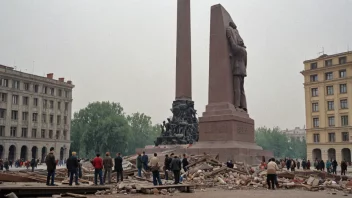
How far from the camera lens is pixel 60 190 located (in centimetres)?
1282

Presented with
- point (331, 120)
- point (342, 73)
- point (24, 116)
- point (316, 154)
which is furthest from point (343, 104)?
point (24, 116)

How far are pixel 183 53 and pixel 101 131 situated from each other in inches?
1912

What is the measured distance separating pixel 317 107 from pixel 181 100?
41.0 metres

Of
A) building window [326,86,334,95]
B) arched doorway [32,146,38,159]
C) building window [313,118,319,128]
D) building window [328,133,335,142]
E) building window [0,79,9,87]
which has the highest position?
building window [0,79,9,87]

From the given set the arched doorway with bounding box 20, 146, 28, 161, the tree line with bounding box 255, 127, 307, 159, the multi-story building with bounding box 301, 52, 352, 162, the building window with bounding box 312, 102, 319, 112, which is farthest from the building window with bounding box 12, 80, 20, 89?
the tree line with bounding box 255, 127, 307, 159

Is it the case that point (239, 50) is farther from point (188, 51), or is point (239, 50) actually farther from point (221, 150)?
point (188, 51)

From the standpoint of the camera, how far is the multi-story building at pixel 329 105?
6279cm

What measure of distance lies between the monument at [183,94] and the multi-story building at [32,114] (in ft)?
136

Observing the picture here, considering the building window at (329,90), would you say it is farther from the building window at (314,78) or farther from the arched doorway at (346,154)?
the arched doorway at (346,154)

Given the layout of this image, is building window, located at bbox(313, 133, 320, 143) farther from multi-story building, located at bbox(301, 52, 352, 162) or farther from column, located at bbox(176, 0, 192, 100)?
column, located at bbox(176, 0, 192, 100)

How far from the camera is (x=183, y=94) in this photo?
33312 millimetres

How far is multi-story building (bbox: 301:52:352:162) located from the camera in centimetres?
6279

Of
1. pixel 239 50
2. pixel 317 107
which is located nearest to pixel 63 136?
pixel 317 107

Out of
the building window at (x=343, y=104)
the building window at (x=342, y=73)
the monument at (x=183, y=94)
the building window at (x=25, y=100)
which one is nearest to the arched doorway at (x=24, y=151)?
the building window at (x=25, y=100)
